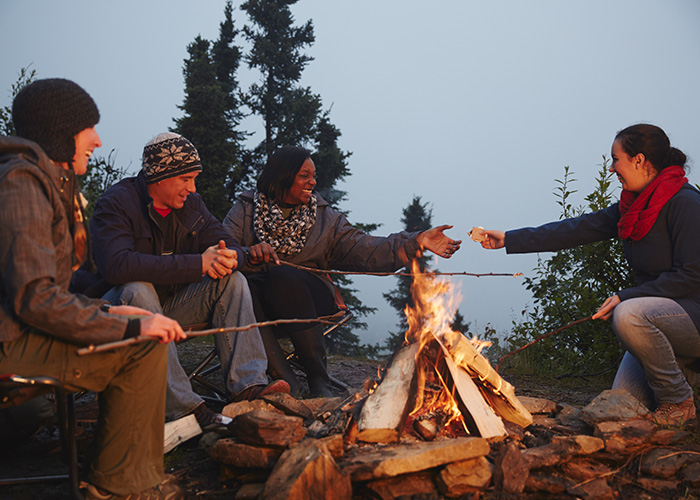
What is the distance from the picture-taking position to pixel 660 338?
2889 millimetres

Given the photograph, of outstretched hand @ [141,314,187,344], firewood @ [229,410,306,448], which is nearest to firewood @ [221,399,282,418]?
firewood @ [229,410,306,448]

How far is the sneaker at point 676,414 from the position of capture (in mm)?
2881

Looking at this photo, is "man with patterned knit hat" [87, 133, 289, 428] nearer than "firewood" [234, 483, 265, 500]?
No

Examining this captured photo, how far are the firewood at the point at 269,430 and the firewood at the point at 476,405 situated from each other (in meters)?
0.83

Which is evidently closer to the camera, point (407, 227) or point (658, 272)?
point (658, 272)

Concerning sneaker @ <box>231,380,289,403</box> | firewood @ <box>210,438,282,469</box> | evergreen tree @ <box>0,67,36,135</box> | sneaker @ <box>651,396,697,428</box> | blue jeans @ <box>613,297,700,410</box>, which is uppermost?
evergreen tree @ <box>0,67,36,135</box>

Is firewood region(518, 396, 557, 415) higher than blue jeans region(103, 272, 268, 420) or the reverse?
the reverse

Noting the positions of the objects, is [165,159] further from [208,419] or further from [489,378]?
[489,378]

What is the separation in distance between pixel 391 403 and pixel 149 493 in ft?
3.67

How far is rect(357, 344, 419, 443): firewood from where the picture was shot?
2.41 m

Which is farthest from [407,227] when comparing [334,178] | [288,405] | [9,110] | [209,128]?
[288,405]

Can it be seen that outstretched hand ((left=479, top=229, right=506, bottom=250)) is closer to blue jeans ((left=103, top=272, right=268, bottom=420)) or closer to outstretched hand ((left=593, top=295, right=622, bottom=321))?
outstretched hand ((left=593, top=295, right=622, bottom=321))

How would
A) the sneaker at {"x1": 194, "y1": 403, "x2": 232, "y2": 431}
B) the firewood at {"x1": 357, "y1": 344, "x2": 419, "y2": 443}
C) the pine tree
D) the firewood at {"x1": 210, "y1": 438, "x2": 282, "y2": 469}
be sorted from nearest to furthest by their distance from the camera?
the firewood at {"x1": 210, "y1": 438, "x2": 282, "y2": 469}, the firewood at {"x1": 357, "y1": 344, "x2": 419, "y2": 443}, the sneaker at {"x1": 194, "y1": 403, "x2": 232, "y2": 431}, the pine tree

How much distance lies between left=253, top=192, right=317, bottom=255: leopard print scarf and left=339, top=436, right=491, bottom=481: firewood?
1.84 meters
